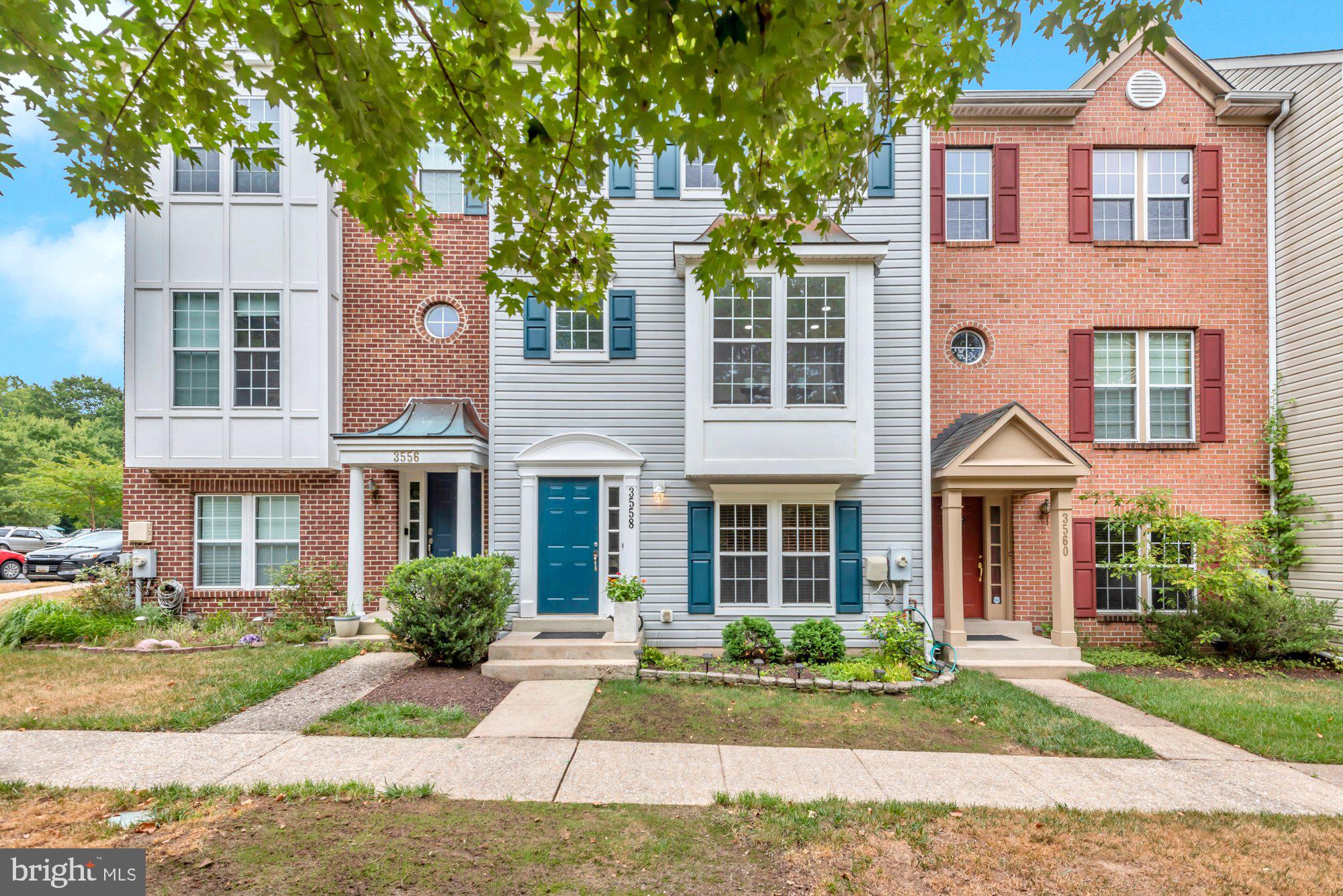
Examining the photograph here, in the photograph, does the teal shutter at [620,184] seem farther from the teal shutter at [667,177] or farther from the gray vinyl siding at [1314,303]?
the gray vinyl siding at [1314,303]

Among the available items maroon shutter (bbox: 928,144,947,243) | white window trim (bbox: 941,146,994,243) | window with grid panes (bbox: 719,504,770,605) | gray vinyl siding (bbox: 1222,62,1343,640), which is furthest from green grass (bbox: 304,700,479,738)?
gray vinyl siding (bbox: 1222,62,1343,640)

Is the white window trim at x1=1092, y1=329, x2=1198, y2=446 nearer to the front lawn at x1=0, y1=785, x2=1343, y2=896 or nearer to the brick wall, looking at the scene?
the brick wall

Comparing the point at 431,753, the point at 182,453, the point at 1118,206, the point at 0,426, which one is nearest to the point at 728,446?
the point at 431,753

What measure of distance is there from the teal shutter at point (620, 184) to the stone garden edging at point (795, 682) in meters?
6.91

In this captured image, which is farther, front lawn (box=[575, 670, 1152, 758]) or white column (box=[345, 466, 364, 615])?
white column (box=[345, 466, 364, 615])

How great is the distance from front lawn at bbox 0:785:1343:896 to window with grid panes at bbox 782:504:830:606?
16.7 feet

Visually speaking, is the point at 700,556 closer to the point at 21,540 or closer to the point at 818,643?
the point at 818,643

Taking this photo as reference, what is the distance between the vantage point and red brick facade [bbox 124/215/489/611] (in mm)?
10469

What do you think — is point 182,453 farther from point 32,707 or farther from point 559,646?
point 559,646

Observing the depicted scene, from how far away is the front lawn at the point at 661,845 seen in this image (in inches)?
133

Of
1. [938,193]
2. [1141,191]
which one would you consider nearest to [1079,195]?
[1141,191]

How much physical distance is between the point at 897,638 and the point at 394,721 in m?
6.16

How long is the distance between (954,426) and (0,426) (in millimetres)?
44956

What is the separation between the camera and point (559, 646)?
26.4 ft
